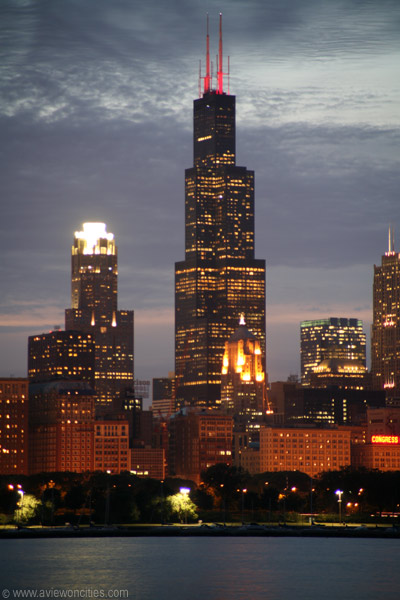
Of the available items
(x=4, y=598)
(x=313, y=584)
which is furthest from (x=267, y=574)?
(x=4, y=598)

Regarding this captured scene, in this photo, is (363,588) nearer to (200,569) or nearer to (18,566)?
(200,569)

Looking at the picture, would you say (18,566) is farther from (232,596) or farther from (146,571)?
(232,596)

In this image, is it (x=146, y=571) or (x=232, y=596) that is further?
(x=146, y=571)

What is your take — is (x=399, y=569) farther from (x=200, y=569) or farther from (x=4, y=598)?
(x=4, y=598)

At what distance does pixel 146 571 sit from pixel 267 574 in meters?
16.6

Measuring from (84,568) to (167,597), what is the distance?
2730 cm

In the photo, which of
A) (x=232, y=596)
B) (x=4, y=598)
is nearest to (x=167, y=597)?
(x=232, y=596)

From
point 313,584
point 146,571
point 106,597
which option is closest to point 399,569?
point 313,584

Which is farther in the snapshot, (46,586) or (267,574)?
(267,574)

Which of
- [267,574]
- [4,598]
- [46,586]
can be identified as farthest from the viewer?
[267,574]

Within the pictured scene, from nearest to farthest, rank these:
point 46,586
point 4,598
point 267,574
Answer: point 4,598, point 46,586, point 267,574

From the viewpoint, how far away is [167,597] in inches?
6727

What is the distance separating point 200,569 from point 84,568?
51.4ft

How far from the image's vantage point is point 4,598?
164 meters
